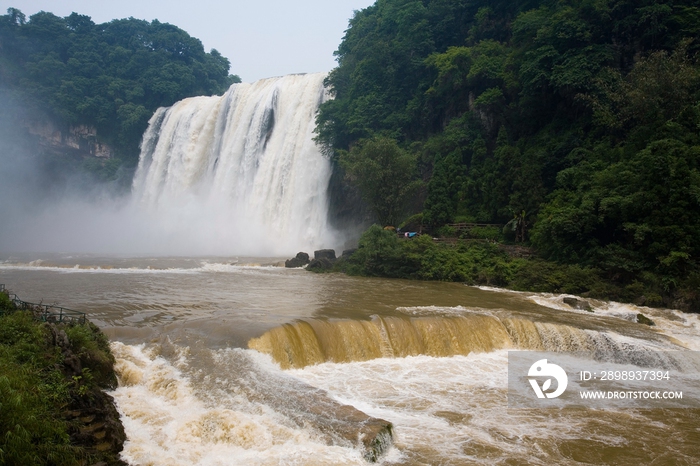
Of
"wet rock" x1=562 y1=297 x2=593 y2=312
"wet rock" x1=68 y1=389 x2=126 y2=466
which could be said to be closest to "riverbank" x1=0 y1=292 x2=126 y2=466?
"wet rock" x1=68 y1=389 x2=126 y2=466

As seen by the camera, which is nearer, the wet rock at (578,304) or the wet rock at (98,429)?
the wet rock at (98,429)

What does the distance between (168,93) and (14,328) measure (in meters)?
59.5

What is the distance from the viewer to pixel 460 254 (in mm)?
24469

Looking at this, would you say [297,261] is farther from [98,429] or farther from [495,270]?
[98,429]

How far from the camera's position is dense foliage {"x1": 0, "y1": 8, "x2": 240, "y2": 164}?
58.8 meters

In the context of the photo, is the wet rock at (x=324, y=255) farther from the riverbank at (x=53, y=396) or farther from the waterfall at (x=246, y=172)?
the riverbank at (x=53, y=396)

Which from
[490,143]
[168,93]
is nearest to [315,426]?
[490,143]

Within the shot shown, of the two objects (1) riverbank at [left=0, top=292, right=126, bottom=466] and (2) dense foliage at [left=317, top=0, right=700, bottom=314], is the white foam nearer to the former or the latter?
(1) riverbank at [left=0, top=292, right=126, bottom=466]

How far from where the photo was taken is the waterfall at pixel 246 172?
124 feet

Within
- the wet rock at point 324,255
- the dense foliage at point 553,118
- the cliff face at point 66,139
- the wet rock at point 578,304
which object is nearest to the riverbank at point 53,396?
the wet rock at point 578,304

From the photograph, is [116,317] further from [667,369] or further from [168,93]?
[168,93]

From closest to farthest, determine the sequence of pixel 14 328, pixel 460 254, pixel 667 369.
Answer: pixel 14 328 < pixel 667 369 < pixel 460 254

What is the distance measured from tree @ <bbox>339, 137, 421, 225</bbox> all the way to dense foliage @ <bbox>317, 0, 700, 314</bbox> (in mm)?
1629

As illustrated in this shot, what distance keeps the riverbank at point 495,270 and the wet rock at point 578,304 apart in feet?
4.67
